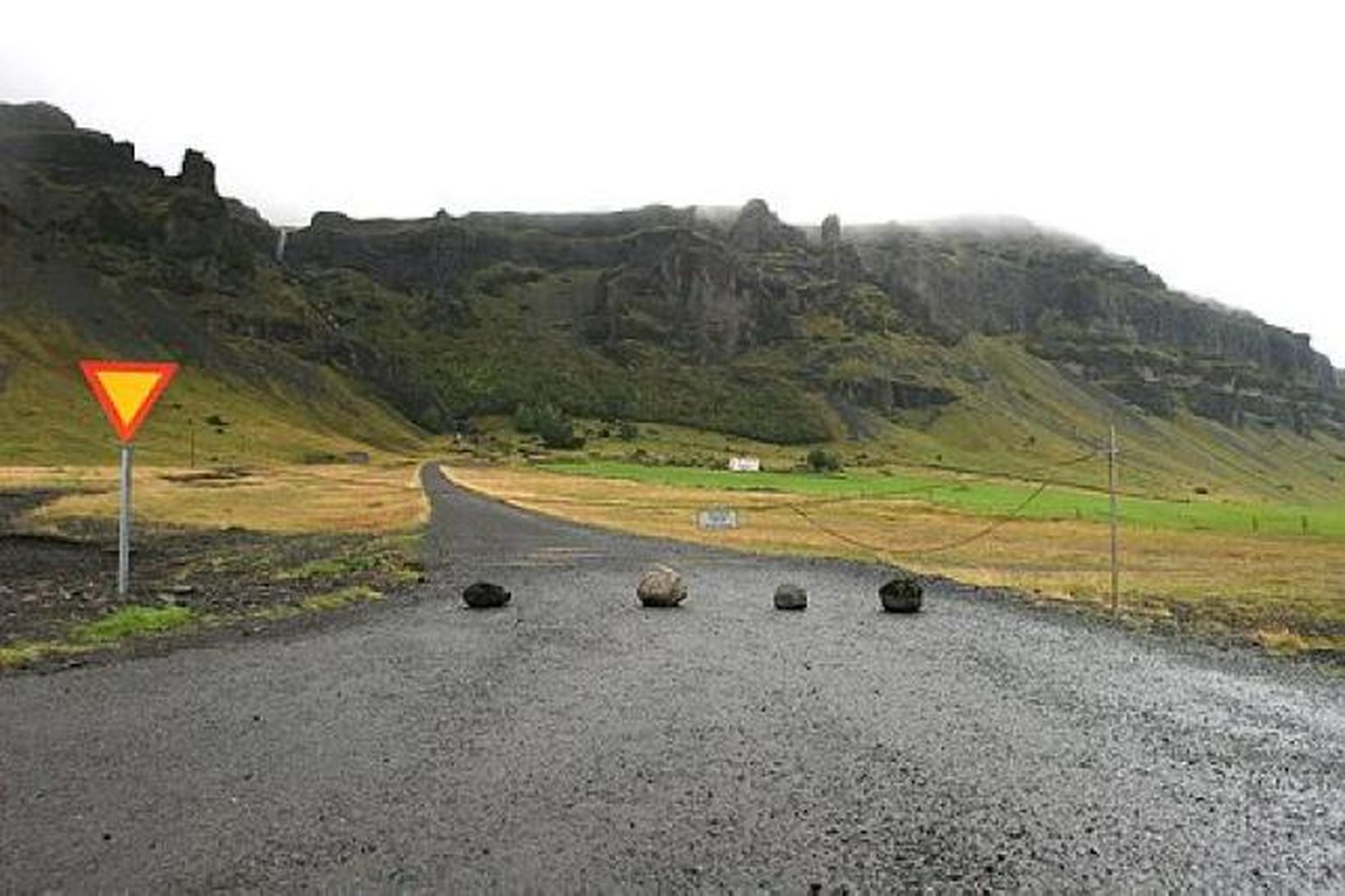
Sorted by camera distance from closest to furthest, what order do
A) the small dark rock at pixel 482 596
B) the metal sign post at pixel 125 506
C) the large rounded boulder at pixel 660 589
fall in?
the metal sign post at pixel 125 506 → the small dark rock at pixel 482 596 → the large rounded boulder at pixel 660 589

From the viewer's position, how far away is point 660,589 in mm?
33062

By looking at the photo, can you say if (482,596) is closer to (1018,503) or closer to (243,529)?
(243,529)

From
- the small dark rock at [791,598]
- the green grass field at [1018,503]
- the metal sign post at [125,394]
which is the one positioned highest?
the metal sign post at [125,394]

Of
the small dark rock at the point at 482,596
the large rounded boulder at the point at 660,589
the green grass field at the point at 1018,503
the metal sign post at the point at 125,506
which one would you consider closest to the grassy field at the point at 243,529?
the metal sign post at the point at 125,506

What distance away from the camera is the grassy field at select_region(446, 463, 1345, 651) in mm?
39344

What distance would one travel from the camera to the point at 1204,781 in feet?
→ 51.4

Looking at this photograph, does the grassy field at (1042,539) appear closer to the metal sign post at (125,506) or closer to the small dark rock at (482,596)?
the small dark rock at (482,596)

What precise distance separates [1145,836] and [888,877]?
394 centimetres

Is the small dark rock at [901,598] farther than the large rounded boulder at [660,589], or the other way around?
the small dark rock at [901,598]

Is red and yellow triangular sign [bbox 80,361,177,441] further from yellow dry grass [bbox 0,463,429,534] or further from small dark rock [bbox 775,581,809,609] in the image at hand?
yellow dry grass [bbox 0,463,429,534]

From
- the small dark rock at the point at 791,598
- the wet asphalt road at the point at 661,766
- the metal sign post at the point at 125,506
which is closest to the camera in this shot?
the wet asphalt road at the point at 661,766

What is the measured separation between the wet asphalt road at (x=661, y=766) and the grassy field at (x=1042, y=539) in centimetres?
1305

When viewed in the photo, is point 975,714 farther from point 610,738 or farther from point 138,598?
point 138,598

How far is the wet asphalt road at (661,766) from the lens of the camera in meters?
11.1
